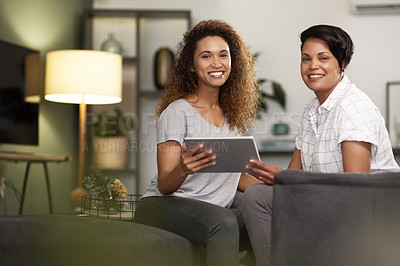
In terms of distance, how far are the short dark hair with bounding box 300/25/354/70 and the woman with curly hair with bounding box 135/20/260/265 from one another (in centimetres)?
46

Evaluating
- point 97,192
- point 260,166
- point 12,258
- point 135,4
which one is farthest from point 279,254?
point 135,4

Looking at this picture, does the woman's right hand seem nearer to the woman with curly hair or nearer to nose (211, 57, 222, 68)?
the woman with curly hair

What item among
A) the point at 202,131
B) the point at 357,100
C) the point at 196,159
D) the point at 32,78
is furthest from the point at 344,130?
the point at 32,78

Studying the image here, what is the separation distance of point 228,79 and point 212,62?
0.20 metres

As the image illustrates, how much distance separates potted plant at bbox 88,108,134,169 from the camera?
166 inches

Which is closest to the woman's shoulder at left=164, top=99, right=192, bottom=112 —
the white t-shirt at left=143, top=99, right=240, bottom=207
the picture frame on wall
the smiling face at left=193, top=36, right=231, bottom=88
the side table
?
the white t-shirt at left=143, top=99, right=240, bottom=207

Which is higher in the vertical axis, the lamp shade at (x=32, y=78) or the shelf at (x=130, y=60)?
the shelf at (x=130, y=60)

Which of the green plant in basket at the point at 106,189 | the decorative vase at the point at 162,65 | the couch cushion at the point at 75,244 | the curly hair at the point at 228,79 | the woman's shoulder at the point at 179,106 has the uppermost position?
the decorative vase at the point at 162,65

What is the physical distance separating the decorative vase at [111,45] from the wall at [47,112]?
0.27 meters

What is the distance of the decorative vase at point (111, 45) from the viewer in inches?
172

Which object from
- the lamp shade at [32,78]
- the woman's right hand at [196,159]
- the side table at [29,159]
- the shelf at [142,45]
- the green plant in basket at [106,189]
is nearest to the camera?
the woman's right hand at [196,159]

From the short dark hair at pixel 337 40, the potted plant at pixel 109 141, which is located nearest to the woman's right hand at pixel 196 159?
the short dark hair at pixel 337 40

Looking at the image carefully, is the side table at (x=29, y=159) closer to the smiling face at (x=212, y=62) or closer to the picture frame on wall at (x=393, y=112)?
the smiling face at (x=212, y=62)

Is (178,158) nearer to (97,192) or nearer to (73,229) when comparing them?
(97,192)
